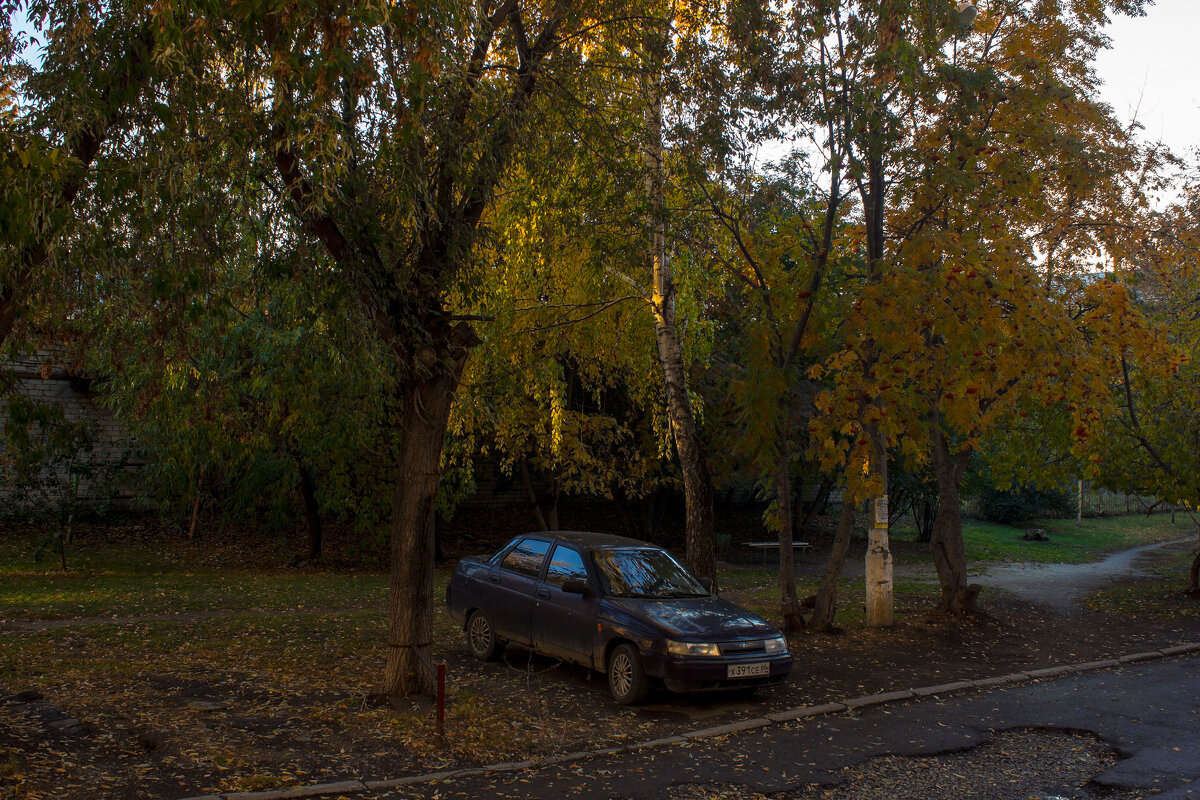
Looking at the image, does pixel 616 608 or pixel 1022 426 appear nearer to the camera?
pixel 616 608

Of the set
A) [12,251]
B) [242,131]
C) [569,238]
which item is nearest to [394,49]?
[242,131]

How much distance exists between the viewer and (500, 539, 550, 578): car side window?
9.97 m

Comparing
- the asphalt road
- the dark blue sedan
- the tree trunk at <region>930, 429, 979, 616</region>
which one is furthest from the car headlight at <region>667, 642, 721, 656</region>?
the tree trunk at <region>930, 429, 979, 616</region>

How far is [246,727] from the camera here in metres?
7.35

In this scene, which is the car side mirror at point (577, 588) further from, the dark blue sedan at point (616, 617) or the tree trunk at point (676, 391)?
the tree trunk at point (676, 391)

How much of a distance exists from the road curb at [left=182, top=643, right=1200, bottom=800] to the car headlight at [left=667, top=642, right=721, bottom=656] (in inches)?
25.9

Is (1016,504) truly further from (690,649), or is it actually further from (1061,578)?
(690,649)

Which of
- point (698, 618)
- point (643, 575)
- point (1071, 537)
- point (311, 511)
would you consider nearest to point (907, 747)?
point (698, 618)

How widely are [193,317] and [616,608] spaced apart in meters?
4.74

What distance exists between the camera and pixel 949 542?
538 inches

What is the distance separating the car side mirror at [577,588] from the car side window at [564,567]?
0.14m

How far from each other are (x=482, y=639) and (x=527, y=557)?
1.15m

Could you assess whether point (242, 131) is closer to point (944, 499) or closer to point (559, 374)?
point (559, 374)

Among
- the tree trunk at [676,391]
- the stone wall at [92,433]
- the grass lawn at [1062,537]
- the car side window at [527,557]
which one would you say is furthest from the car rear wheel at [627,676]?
the grass lawn at [1062,537]
